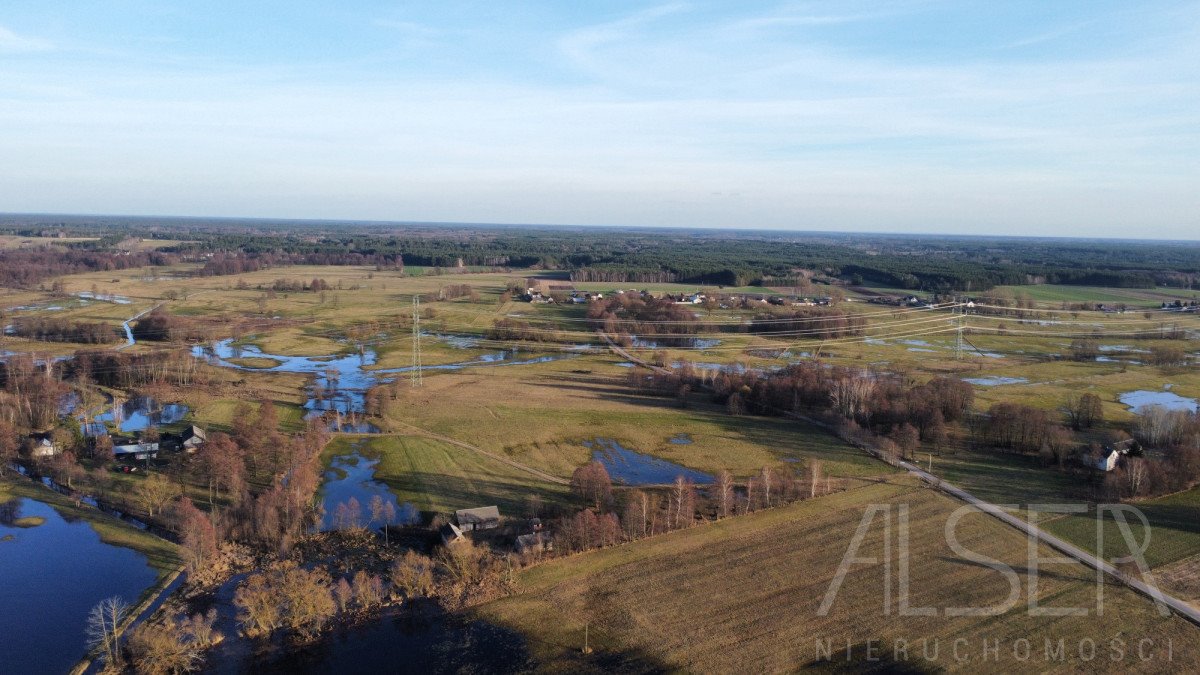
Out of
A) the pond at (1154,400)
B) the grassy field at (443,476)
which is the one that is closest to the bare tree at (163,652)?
the grassy field at (443,476)

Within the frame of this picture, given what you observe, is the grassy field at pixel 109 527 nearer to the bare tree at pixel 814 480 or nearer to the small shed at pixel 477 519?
the small shed at pixel 477 519

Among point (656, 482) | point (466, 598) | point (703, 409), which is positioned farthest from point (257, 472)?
point (703, 409)

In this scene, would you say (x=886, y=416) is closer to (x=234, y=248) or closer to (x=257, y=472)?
(x=257, y=472)

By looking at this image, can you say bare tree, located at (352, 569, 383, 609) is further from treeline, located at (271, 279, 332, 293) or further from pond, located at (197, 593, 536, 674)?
treeline, located at (271, 279, 332, 293)

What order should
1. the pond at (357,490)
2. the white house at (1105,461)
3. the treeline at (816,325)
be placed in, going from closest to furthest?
1. the pond at (357,490)
2. the white house at (1105,461)
3. the treeline at (816,325)

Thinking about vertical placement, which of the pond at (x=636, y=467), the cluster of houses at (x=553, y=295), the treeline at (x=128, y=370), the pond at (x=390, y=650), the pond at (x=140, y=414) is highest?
the cluster of houses at (x=553, y=295)

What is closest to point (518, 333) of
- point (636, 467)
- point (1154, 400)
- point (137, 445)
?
point (636, 467)
